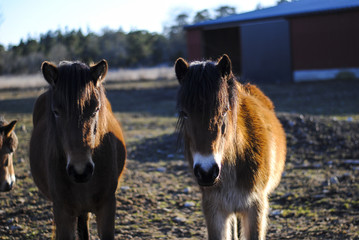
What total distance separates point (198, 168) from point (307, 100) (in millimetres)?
13126

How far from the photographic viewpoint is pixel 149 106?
1644cm

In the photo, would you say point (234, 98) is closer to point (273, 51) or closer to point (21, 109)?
point (21, 109)

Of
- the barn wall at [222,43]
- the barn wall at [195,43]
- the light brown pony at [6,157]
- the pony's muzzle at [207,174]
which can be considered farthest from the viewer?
the barn wall at [222,43]

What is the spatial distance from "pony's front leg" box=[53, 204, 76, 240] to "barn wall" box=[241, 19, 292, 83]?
20.0m

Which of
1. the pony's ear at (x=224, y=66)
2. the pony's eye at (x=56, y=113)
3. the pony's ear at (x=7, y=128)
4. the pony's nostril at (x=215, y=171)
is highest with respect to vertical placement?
the pony's ear at (x=224, y=66)

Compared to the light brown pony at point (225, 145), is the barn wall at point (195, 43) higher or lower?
higher

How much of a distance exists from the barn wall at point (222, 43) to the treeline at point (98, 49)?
17.8 meters

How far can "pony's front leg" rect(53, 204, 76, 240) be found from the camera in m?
3.54

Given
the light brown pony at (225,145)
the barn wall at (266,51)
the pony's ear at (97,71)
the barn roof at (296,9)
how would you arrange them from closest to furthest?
1. the light brown pony at (225,145)
2. the pony's ear at (97,71)
3. the barn roof at (296,9)
4. the barn wall at (266,51)

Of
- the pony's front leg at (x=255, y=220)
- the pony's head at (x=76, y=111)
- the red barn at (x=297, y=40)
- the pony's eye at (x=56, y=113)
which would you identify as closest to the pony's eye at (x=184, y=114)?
the pony's head at (x=76, y=111)

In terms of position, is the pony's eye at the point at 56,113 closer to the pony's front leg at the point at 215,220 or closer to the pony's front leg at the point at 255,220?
the pony's front leg at the point at 215,220

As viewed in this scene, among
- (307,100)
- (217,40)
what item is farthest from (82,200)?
(217,40)

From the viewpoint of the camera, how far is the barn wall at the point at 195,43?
2519 cm

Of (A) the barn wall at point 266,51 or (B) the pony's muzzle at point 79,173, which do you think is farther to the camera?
(A) the barn wall at point 266,51
